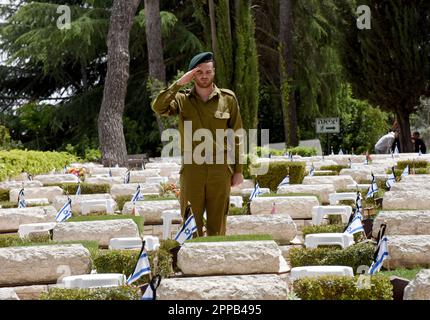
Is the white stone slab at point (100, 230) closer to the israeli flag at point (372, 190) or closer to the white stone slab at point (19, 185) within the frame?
the israeli flag at point (372, 190)

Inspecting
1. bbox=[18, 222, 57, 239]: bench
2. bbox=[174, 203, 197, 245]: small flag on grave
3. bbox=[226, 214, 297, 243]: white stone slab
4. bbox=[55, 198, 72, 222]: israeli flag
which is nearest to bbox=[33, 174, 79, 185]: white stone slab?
bbox=[55, 198, 72, 222]: israeli flag

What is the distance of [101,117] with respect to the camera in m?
22.5

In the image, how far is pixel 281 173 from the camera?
14586 millimetres

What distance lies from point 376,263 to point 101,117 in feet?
57.2

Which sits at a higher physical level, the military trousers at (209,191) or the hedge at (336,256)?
the military trousers at (209,191)

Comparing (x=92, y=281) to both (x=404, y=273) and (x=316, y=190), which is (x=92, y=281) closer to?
(x=404, y=273)

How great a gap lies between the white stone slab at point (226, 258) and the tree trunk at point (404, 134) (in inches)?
893

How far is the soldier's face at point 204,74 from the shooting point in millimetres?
6770

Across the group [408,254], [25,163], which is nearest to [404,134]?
[25,163]

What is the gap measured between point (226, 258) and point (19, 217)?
414cm

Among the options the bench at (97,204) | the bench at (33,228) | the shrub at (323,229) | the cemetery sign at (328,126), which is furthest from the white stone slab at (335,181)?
the cemetery sign at (328,126)

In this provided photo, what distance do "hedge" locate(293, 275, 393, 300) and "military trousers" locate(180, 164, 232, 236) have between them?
6.96 feet

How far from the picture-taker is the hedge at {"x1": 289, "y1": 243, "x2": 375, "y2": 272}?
21.1ft

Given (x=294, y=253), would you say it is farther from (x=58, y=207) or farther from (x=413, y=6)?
(x=413, y=6)
